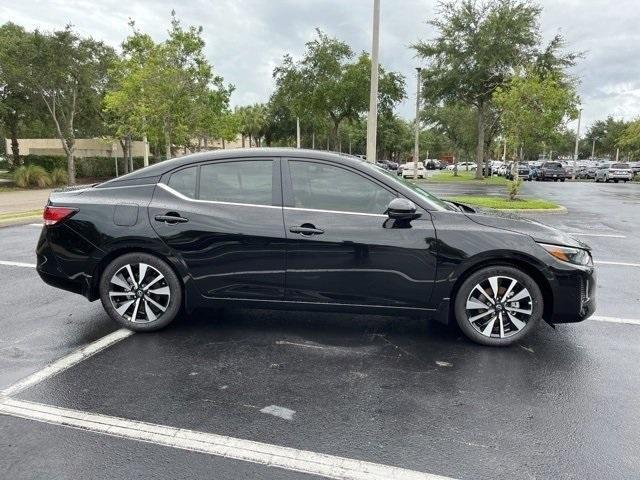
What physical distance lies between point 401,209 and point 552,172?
4032 centimetres

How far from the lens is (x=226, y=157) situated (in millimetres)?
4559

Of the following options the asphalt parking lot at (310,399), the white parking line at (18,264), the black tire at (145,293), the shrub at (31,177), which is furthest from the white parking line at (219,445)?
the shrub at (31,177)

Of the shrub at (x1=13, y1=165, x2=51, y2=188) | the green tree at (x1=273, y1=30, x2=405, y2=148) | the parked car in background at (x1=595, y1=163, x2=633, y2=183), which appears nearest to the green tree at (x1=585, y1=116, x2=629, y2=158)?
the parked car in background at (x1=595, y1=163, x2=633, y2=183)

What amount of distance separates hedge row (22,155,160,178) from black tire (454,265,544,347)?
29874mm

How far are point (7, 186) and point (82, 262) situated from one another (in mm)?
24916

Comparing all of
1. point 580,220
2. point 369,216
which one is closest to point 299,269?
point 369,216

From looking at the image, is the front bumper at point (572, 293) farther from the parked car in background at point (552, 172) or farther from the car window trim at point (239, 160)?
the parked car in background at point (552, 172)

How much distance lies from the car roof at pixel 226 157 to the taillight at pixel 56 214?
0.36 meters

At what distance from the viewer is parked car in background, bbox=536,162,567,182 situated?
130 ft

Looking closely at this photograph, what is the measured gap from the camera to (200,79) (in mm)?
17906

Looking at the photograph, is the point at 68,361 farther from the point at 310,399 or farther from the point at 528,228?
the point at 528,228

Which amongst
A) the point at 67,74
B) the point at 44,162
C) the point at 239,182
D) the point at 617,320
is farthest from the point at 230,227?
the point at 44,162

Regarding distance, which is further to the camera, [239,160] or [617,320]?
[617,320]

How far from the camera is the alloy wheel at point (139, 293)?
177 inches
